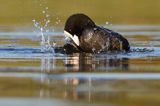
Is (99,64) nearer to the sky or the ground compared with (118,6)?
nearer to the ground

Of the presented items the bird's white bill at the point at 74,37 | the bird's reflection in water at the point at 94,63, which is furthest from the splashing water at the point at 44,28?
the bird's reflection in water at the point at 94,63

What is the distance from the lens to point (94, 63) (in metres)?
12.2

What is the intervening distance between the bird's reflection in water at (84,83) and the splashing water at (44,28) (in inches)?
79.7

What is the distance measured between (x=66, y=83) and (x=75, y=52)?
4.41 m

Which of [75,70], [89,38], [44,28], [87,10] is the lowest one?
[75,70]

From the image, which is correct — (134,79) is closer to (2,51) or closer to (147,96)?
(147,96)

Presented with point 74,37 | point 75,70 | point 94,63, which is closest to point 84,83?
point 75,70

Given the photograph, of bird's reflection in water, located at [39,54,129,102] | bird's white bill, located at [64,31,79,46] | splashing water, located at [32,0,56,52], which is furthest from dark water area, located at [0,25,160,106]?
bird's white bill, located at [64,31,79,46]

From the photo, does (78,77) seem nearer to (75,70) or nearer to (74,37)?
(75,70)

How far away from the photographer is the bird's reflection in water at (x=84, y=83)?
28.8ft

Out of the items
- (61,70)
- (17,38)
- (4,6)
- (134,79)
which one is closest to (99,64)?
(61,70)

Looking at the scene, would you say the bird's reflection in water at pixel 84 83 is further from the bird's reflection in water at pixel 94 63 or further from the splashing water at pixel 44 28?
the splashing water at pixel 44 28

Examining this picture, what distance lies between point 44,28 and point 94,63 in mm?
9383

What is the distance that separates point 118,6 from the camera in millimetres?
28422
